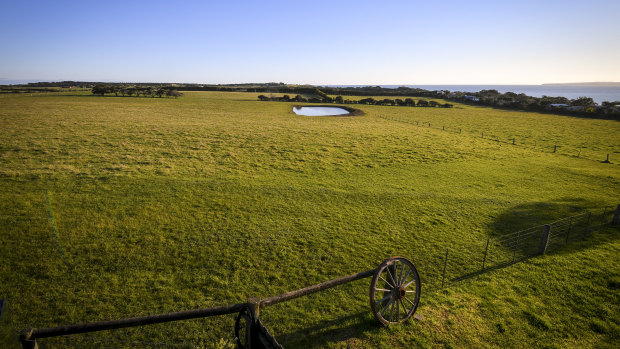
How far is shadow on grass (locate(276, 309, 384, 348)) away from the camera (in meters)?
8.51

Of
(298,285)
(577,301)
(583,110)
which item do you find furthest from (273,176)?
(583,110)

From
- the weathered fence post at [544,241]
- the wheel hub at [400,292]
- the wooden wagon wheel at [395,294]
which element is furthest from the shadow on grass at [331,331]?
the weathered fence post at [544,241]

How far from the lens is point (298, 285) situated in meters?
11.1

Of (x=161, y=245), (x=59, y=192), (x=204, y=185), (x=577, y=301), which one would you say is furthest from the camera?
(x=204, y=185)

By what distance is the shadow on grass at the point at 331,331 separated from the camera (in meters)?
8.51

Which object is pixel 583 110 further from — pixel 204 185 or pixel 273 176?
pixel 204 185

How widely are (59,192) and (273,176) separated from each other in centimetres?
1484

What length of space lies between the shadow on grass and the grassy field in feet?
0.16

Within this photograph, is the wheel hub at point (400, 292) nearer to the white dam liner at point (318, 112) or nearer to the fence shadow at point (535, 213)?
the fence shadow at point (535, 213)

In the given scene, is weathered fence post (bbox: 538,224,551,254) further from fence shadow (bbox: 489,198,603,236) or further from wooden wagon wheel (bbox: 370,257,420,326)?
wooden wagon wheel (bbox: 370,257,420,326)

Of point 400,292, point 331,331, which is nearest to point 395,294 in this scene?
point 400,292

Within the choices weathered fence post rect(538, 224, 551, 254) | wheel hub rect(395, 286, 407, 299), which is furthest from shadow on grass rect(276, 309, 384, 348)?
weathered fence post rect(538, 224, 551, 254)

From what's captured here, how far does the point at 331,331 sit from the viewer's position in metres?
8.89

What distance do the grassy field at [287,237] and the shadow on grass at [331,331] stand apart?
48 mm
